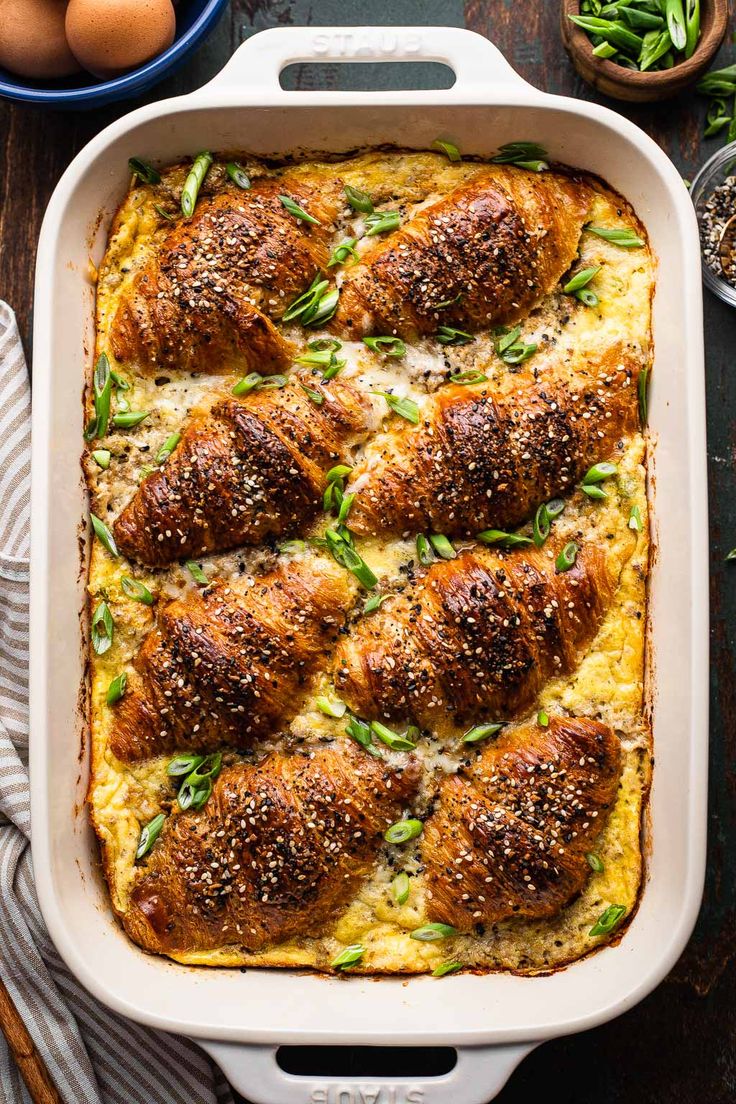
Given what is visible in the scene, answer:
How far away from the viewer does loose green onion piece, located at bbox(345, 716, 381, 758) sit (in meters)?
2.65

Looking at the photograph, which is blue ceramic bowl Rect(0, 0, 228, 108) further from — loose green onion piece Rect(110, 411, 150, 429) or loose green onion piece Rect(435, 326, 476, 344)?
loose green onion piece Rect(435, 326, 476, 344)

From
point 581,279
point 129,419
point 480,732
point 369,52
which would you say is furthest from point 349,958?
point 369,52

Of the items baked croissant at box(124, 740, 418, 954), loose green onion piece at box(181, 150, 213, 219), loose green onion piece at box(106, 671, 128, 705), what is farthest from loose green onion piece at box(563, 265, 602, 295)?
loose green onion piece at box(106, 671, 128, 705)

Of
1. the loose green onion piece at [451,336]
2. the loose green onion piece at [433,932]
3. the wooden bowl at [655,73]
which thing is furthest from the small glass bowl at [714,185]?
the loose green onion piece at [433,932]

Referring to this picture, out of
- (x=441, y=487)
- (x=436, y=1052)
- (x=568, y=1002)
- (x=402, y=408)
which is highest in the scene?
(x=402, y=408)

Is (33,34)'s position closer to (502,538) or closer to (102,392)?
(102,392)

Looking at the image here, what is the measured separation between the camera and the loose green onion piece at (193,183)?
2.73 metres

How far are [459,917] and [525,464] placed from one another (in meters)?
1.24

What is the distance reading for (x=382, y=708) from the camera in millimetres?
2650

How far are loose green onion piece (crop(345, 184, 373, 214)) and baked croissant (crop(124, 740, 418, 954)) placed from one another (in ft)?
4.96

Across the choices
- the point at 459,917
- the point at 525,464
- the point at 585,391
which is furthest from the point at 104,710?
the point at 585,391

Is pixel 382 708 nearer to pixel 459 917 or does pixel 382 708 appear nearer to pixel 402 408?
pixel 459 917

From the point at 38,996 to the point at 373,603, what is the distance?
1.58 meters

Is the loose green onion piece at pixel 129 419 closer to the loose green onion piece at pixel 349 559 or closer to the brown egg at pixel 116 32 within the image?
the loose green onion piece at pixel 349 559
